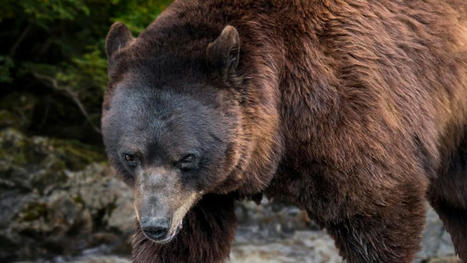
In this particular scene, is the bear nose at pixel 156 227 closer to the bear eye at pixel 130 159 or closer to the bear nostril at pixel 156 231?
the bear nostril at pixel 156 231

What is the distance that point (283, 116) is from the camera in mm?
4391

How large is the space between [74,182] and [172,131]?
16.6 feet

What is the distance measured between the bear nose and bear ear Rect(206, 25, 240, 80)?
86cm

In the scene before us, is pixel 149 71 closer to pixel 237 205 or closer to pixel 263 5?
pixel 263 5

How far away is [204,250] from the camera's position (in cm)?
467

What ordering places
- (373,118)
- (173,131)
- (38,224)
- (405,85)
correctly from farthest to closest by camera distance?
(38,224) → (405,85) → (373,118) → (173,131)

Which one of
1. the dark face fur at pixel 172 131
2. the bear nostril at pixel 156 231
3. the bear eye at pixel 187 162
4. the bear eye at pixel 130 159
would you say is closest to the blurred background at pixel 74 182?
the dark face fur at pixel 172 131

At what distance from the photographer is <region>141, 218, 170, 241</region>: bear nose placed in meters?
3.86

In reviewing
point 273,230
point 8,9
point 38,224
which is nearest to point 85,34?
point 8,9

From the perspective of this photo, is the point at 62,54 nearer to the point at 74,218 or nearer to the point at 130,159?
the point at 74,218

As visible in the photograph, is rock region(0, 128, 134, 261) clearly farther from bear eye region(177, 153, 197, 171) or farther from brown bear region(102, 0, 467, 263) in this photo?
bear eye region(177, 153, 197, 171)

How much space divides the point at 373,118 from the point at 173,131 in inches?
47.5

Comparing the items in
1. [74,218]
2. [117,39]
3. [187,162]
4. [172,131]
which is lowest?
[74,218]

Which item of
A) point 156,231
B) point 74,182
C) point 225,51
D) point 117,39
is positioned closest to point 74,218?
point 74,182
